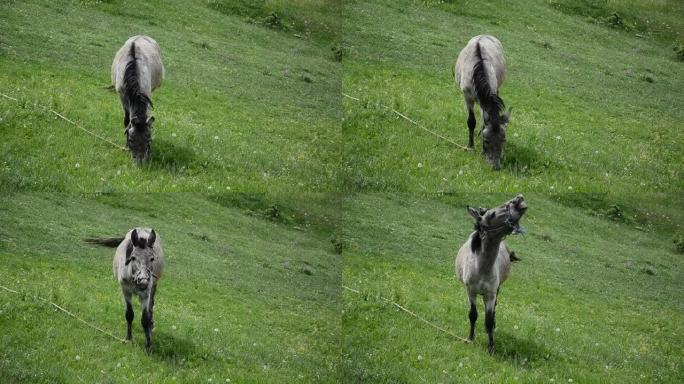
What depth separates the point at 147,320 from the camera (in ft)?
49.3

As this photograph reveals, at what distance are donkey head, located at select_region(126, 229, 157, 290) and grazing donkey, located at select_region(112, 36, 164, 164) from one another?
237 centimetres

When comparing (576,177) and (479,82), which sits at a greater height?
(479,82)

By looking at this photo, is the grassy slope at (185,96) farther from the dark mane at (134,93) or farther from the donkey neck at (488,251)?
the donkey neck at (488,251)

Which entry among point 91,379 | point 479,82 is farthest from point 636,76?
point 91,379

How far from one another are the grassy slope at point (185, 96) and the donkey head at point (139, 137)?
0.25m

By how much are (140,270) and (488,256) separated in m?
5.12

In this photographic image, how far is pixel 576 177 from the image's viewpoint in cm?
1747

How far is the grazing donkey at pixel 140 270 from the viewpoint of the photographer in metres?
14.3

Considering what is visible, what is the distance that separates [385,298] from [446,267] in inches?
46.5

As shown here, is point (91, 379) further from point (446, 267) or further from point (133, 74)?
point (446, 267)

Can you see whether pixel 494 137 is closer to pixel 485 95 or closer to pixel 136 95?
pixel 485 95

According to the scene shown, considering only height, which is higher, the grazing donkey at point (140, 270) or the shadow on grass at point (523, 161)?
the shadow on grass at point (523, 161)

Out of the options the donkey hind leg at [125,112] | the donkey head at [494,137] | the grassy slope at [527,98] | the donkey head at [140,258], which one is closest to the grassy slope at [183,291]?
the donkey hind leg at [125,112]

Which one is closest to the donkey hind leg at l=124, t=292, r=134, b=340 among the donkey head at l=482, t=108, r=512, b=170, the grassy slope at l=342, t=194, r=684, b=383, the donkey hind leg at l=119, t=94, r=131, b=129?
the donkey hind leg at l=119, t=94, r=131, b=129
